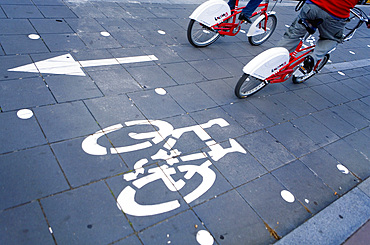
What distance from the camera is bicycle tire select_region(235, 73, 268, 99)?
4.73m

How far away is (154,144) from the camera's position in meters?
3.52

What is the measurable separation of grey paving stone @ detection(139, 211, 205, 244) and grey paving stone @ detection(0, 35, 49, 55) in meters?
3.58

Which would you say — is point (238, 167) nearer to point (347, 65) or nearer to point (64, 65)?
point (64, 65)

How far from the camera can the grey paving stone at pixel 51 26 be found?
17.1ft

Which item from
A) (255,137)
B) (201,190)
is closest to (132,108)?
(201,190)

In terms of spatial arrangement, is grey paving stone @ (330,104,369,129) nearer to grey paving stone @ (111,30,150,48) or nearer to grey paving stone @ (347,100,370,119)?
grey paving stone @ (347,100,370,119)

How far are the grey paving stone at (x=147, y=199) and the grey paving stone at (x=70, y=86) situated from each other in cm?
151

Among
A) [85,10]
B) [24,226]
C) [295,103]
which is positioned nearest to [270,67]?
[295,103]

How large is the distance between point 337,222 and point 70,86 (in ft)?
12.5

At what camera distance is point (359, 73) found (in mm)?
7844

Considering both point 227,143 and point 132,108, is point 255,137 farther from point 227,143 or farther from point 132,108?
point 132,108

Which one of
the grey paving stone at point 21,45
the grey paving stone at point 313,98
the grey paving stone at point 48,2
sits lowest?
the grey paving stone at point 313,98

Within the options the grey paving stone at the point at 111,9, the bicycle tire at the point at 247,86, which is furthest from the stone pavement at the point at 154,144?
the grey paving stone at the point at 111,9

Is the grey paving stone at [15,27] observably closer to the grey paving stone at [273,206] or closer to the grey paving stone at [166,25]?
the grey paving stone at [166,25]
